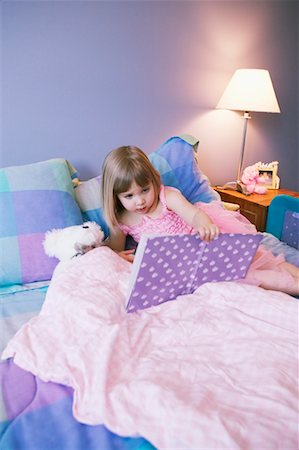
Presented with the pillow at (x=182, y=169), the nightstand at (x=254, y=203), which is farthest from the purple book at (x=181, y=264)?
the nightstand at (x=254, y=203)

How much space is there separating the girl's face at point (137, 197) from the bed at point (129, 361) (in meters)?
0.19

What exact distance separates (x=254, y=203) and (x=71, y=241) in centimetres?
105

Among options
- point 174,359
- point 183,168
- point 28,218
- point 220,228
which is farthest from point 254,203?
point 174,359

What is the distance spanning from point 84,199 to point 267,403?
0.97 meters

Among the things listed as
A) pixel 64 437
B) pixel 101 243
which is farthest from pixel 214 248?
pixel 64 437

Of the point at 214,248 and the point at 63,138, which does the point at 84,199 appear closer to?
the point at 63,138

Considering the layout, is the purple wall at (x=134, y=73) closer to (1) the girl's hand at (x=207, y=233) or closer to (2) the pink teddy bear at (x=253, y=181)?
(2) the pink teddy bear at (x=253, y=181)

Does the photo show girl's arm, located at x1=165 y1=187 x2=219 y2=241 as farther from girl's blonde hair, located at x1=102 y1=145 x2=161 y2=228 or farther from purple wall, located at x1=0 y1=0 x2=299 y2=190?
purple wall, located at x1=0 y1=0 x2=299 y2=190

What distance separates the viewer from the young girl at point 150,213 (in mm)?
1166

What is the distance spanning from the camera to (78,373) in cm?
75

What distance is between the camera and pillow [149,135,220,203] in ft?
5.18

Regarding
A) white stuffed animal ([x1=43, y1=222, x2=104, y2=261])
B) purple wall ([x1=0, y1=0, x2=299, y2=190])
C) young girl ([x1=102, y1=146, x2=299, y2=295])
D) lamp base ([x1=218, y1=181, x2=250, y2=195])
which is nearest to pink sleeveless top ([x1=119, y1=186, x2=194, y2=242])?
young girl ([x1=102, y1=146, x2=299, y2=295])

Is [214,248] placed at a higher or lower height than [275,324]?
higher

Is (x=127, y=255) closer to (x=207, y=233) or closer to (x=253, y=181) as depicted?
(x=207, y=233)
